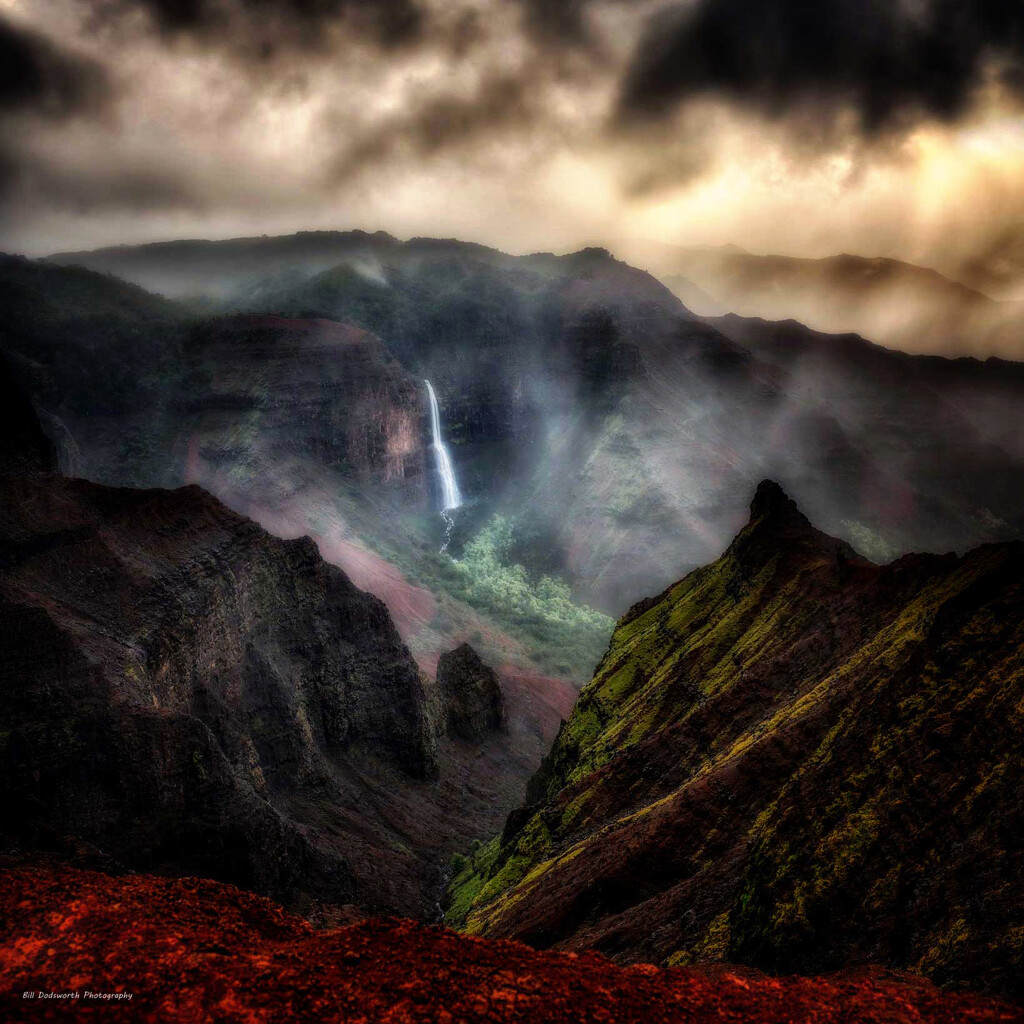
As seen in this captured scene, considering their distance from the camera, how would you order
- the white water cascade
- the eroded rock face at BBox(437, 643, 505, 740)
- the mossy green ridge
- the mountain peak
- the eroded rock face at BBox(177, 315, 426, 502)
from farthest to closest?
the white water cascade → the eroded rock face at BBox(177, 315, 426, 502) → the eroded rock face at BBox(437, 643, 505, 740) → the mountain peak → the mossy green ridge

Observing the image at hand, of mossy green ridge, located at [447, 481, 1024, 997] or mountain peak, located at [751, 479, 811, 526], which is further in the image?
mountain peak, located at [751, 479, 811, 526]

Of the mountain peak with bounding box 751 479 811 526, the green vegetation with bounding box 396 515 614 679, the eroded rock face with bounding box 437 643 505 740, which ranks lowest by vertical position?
the eroded rock face with bounding box 437 643 505 740

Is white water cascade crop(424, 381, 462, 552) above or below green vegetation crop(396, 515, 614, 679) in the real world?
above

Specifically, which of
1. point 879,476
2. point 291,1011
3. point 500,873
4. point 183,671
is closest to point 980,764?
point 291,1011

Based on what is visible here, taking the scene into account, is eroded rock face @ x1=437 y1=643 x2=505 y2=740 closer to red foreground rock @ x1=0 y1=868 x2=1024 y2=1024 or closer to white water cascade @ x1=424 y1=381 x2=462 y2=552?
red foreground rock @ x1=0 y1=868 x2=1024 y2=1024

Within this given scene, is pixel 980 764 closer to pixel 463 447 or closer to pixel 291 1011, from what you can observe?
pixel 291 1011

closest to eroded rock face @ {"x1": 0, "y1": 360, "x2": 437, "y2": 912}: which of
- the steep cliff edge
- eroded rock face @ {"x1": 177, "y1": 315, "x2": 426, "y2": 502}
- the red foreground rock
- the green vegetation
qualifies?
the steep cliff edge

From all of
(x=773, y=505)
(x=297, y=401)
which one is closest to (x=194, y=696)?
(x=773, y=505)

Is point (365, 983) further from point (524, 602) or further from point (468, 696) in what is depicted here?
point (524, 602)
